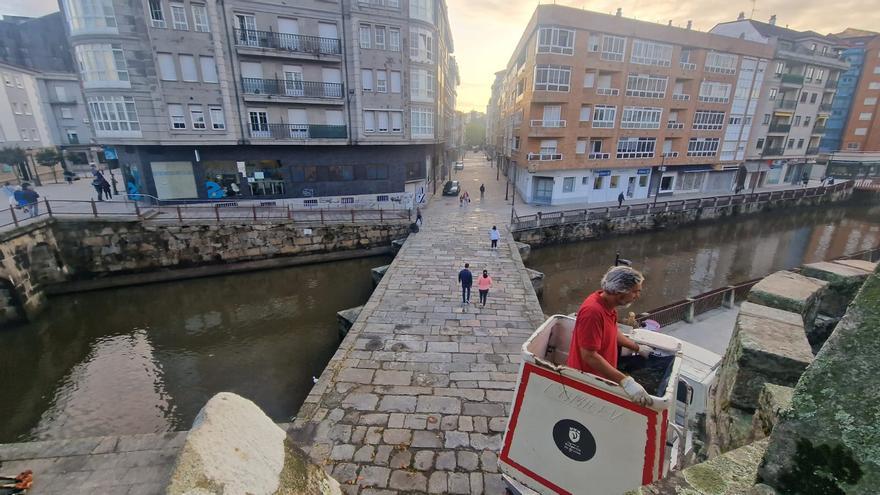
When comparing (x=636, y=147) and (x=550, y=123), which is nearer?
(x=550, y=123)

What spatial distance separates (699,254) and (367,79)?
2499 cm

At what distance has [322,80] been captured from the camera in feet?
79.6

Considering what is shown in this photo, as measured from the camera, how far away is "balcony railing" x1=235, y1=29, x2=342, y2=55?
22109 millimetres

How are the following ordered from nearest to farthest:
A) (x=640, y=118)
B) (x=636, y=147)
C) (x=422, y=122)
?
(x=422, y=122) < (x=640, y=118) < (x=636, y=147)

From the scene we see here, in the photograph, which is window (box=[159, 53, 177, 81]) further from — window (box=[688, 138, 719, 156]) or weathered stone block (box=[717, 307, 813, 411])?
window (box=[688, 138, 719, 156])

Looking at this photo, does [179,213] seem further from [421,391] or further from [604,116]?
[604,116]

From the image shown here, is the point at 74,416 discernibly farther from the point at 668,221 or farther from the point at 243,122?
the point at 668,221

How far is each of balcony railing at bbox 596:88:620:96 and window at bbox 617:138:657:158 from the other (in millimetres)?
3840

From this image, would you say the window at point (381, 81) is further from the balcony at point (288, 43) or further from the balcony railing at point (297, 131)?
the balcony railing at point (297, 131)

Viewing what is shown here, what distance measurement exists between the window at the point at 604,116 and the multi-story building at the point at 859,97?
147 ft

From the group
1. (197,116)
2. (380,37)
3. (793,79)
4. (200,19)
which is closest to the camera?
(200,19)

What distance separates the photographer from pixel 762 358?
2916 millimetres

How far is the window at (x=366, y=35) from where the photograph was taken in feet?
77.8

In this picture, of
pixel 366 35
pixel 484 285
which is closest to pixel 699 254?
pixel 484 285
